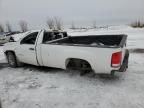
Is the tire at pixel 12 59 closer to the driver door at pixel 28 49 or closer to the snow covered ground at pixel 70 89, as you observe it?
the driver door at pixel 28 49

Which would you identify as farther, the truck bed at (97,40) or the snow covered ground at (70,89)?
the truck bed at (97,40)

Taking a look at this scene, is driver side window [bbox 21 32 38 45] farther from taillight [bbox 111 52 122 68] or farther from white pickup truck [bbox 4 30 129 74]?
taillight [bbox 111 52 122 68]

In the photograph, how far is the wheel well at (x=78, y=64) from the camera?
4590 mm

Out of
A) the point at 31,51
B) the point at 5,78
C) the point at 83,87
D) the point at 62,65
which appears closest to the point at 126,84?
the point at 83,87

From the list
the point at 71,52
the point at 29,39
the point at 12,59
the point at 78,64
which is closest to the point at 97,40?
the point at 78,64

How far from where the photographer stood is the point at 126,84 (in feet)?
14.0

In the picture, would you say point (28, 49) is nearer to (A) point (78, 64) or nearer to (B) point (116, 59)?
(A) point (78, 64)

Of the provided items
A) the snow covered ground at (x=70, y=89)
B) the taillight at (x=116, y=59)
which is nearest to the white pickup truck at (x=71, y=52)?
the taillight at (x=116, y=59)

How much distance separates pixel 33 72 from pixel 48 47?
145 centimetres

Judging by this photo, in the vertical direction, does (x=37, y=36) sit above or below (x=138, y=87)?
above

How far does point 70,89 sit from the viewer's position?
416cm

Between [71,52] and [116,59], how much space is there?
136cm

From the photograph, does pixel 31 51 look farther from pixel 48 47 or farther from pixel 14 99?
pixel 14 99

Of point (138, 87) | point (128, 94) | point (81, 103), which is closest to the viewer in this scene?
point (81, 103)
